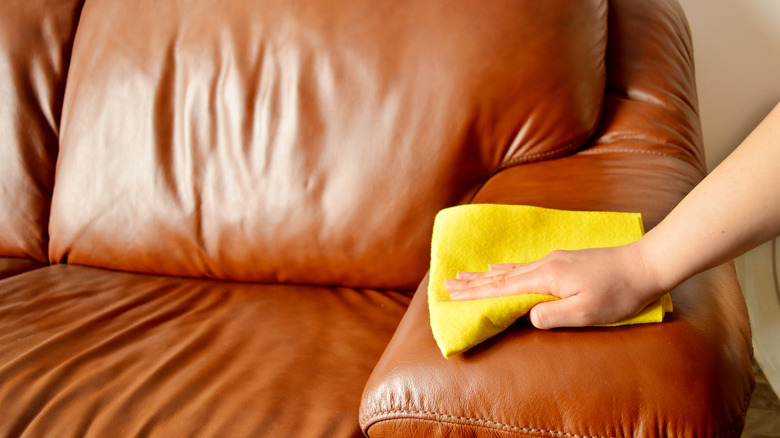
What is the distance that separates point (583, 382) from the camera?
23.2 inches

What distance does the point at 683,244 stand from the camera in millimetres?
631

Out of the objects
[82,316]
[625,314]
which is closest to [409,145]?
[625,314]

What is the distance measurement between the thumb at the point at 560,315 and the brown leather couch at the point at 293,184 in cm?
2

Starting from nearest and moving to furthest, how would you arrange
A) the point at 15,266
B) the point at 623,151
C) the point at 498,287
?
the point at 498,287, the point at 623,151, the point at 15,266

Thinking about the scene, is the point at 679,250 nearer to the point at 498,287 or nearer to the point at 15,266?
the point at 498,287

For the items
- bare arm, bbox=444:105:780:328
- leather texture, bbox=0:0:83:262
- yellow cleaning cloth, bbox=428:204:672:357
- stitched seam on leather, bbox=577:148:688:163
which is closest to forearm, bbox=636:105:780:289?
bare arm, bbox=444:105:780:328

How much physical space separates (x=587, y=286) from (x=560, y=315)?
1.6 inches

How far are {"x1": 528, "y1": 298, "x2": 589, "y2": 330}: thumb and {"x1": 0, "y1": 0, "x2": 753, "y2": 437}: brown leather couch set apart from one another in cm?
2

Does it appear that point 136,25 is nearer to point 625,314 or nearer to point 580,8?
point 580,8

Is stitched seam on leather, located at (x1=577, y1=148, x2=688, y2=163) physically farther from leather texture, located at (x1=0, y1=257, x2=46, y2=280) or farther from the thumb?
leather texture, located at (x1=0, y1=257, x2=46, y2=280)

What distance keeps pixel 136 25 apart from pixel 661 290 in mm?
1119

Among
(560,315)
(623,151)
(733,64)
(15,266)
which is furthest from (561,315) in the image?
(15,266)

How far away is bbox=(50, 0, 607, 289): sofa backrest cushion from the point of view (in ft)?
3.43

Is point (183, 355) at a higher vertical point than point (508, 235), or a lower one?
lower
